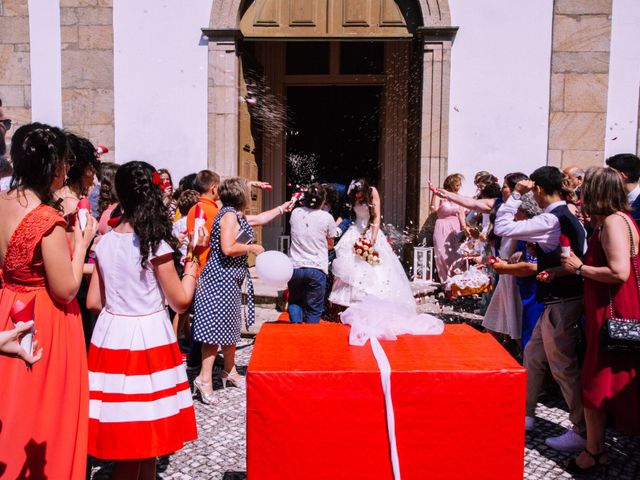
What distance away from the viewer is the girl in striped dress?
8.45ft

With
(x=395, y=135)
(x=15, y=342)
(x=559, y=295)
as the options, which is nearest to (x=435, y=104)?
(x=395, y=135)

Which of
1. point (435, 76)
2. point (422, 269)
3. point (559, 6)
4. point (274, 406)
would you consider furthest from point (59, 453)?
point (559, 6)

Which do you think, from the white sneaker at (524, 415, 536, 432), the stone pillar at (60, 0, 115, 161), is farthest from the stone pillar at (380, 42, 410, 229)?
the white sneaker at (524, 415, 536, 432)

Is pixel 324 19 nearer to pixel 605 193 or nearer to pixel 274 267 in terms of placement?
pixel 274 267

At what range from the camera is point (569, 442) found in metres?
3.60

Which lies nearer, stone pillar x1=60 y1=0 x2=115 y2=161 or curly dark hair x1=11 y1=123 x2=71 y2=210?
curly dark hair x1=11 y1=123 x2=71 y2=210

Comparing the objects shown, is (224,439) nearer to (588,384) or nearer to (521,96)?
(588,384)

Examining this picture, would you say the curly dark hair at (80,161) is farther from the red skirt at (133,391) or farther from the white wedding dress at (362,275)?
the white wedding dress at (362,275)

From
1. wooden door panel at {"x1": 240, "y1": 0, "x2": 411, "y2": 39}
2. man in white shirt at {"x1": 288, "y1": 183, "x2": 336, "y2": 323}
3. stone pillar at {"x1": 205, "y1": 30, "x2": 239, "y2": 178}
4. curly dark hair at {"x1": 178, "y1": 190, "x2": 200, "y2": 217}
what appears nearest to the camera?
man in white shirt at {"x1": 288, "y1": 183, "x2": 336, "y2": 323}

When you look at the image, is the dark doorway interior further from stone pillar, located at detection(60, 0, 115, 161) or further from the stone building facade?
stone pillar, located at detection(60, 0, 115, 161)

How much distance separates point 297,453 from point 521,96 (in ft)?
22.3

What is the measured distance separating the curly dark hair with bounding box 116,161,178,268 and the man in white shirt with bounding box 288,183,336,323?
252 centimetres

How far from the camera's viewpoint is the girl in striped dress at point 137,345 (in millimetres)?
2576

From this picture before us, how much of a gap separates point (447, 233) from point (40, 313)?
240 inches
